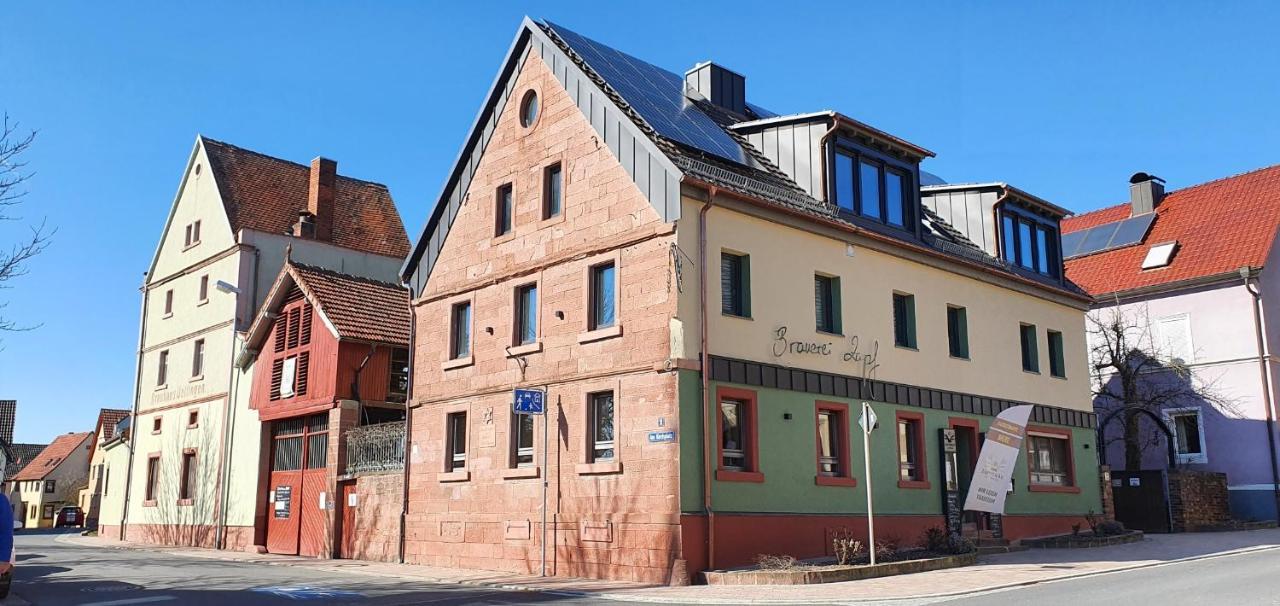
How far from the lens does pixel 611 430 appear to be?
18.6m

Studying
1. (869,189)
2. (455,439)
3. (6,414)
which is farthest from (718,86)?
(6,414)

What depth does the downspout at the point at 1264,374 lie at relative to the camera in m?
30.2

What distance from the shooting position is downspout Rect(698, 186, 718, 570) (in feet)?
55.5

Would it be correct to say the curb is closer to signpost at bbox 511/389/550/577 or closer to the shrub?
signpost at bbox 511/389/550/577

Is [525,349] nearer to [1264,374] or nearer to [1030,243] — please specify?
[1030,243]

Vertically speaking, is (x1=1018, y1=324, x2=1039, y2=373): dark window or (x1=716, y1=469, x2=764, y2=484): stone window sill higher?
(x1=1018, y1=324, x2=1039, y2=373): dark window

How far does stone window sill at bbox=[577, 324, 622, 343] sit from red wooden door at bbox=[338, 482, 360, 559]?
8.75 metres

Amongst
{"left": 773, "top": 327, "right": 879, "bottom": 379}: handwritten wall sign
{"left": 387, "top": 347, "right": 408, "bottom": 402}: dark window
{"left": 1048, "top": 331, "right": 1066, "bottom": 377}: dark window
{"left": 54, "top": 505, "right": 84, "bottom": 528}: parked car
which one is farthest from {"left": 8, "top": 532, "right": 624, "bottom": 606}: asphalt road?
{"left": 54, "top": 505, "right": 84, "bottom": 528}: parked car

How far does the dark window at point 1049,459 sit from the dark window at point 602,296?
12.2 meters

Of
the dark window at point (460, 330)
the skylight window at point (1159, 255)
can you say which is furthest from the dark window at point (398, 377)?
the skylight window at point (1159, 255)

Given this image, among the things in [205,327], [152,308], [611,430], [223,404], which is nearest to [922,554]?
[611,430]

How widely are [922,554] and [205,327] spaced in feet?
80.6

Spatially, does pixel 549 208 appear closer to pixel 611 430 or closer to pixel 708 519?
pixel 611 430

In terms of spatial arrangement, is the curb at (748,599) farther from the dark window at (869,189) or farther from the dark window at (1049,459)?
the dark window at (869,189)
